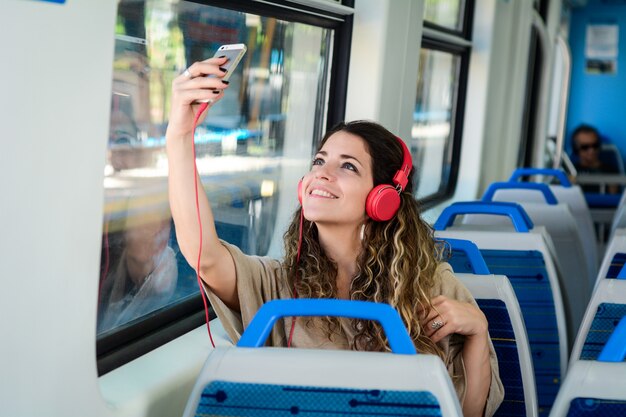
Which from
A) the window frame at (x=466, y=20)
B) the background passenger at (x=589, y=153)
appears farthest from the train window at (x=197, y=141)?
the background passenger at (x=589, y=153)

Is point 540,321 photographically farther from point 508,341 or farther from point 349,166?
point 349,166

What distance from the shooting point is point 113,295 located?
2.02 metres

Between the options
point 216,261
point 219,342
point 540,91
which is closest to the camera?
point 216,261

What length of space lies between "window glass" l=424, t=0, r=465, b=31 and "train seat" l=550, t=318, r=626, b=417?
3.06 meters

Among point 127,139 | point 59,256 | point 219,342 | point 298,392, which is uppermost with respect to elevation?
point 127,139

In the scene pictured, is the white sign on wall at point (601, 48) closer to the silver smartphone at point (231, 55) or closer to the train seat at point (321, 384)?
the silver smartphone at point (231, 55)

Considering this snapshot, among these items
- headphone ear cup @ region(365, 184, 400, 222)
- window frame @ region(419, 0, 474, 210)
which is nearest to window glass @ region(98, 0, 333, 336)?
headphone ear cup @ region(365, 184, 400, 222)

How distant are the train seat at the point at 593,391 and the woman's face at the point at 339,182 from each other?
64 centimetres

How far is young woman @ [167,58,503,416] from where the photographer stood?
5.91 ft

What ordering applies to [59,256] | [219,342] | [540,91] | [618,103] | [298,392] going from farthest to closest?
[618,103], [540,91], [219,342], [59,256], [298,392]

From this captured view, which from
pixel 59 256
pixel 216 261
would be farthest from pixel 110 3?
pixel 216 261

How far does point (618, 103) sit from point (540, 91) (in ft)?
13.9

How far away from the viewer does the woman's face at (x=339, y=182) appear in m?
1.90

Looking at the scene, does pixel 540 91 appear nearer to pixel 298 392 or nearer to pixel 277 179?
pixel 277 179
